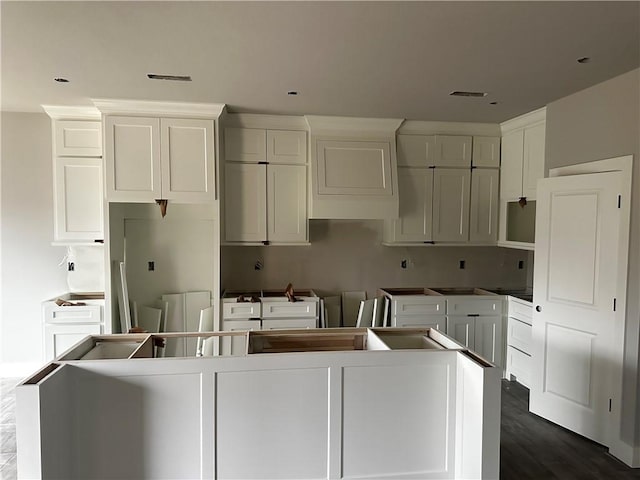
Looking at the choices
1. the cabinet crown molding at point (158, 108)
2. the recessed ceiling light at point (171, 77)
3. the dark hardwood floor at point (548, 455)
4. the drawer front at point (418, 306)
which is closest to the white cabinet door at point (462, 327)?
the drawer front at point (418, 306)

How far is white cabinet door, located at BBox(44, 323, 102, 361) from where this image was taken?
3637 millimetres

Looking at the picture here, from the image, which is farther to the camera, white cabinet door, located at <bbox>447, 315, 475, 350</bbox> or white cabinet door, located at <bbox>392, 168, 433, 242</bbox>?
white cabinet door, located at <bbox>392, 168, 433, 242</bbox>

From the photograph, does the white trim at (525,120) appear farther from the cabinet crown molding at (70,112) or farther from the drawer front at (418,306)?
the cabinet crown molding at (70,112)

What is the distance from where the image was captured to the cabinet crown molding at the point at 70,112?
3.57 m

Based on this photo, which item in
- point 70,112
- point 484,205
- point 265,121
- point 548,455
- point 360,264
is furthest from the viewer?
point 360,264

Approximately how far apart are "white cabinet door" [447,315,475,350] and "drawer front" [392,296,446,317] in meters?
0.15

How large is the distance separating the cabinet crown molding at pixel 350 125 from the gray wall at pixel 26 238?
8.56 feet

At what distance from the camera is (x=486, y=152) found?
4.22 metres

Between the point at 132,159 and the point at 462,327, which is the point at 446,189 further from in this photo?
the point at 132,159

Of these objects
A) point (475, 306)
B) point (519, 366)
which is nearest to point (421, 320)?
point (475, 306)

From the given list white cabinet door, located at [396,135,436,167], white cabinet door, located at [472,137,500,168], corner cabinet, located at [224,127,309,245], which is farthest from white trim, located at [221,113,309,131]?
white cabinet door, located at [472,137,500,168]

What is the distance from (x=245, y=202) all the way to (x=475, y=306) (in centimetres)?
254

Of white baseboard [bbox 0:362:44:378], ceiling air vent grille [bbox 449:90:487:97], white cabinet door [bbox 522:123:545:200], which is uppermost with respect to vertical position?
ceiling air vent grille [bbox 449:90:487:97]

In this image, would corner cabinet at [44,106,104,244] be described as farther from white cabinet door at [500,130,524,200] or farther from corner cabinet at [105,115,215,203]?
white cabinet door at [500,130,524,200]
